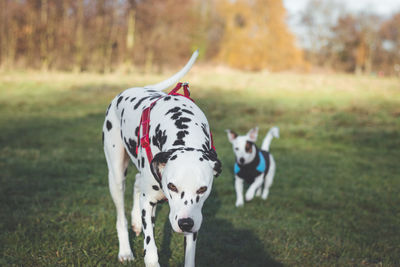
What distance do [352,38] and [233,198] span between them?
56.1 m

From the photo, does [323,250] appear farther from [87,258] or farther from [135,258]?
[87,258]

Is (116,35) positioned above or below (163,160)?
above

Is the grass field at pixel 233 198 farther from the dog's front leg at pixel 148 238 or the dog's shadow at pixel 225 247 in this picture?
the dog's front leg at pixel 148 238

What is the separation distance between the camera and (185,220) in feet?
8.57

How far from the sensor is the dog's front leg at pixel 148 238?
3.41m

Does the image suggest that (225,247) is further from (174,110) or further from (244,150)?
(244,150)

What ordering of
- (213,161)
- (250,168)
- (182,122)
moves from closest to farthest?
1. (213,161)
2. (182,122)
3. (250,168)

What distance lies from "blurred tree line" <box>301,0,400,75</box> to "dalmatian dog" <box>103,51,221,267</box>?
5314 centimetres

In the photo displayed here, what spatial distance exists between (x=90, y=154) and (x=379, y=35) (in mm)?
56151

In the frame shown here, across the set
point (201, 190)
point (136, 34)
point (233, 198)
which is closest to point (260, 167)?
point (233, 198)

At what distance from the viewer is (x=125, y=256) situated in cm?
420

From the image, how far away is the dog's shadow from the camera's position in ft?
14.1

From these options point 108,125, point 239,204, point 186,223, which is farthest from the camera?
point 239,204

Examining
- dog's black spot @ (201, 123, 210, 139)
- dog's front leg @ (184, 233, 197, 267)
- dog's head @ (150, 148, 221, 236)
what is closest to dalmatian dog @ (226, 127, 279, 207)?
dog's front leg @ (184, 233, 197, 267)
